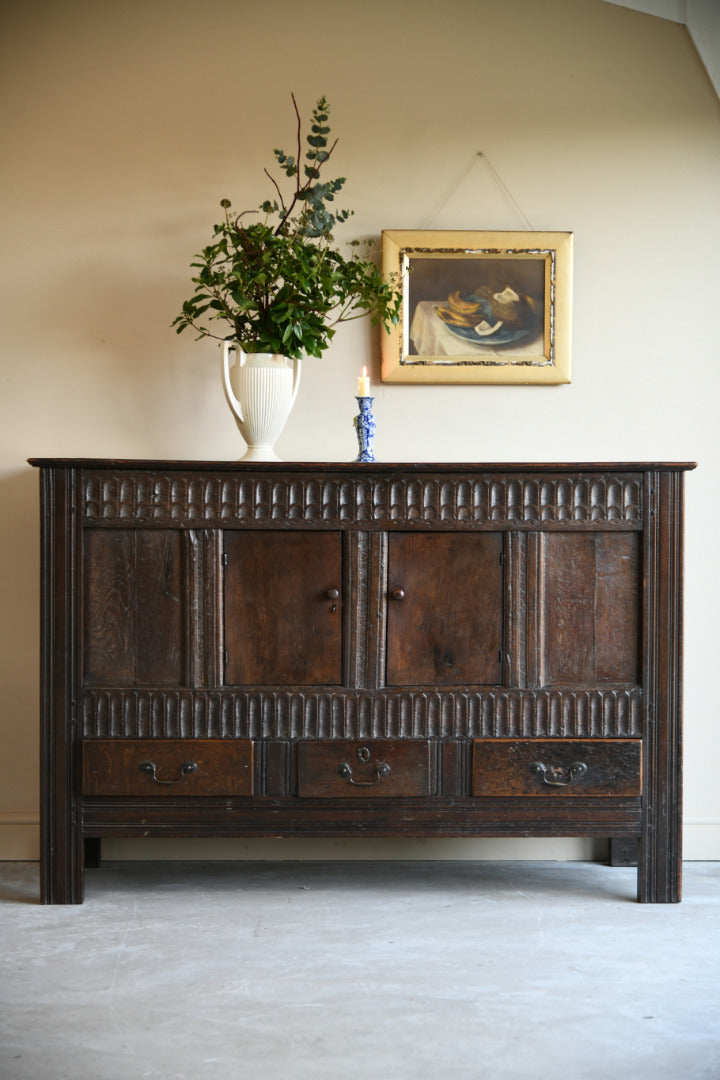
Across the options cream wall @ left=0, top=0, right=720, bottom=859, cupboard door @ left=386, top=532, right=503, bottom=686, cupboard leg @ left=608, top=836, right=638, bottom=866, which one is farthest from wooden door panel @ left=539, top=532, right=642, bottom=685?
cupboard leg @ left=608, top=836, right=638, bottom=866

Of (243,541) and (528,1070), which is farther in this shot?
(243,541)

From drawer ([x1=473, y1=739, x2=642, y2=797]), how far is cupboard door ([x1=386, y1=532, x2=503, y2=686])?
0.19 metres

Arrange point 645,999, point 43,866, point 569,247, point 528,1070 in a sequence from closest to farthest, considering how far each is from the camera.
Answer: point 528,1070, point 645,999, point 43,866, point 569,247

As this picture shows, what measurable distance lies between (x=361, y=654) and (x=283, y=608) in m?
0.24

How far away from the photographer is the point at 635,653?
2611 millimetres

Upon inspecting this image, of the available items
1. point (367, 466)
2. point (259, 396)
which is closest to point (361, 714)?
point (367, 466)

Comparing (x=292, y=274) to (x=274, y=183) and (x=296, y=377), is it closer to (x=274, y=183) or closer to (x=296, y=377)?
(x=296, y=377)

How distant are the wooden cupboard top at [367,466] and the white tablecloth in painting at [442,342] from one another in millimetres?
625

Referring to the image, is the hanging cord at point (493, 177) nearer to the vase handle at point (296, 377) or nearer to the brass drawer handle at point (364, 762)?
the vase handle at point (296, 377)

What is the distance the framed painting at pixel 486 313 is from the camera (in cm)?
304

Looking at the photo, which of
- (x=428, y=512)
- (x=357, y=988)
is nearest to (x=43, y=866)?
(x=357, y=988)

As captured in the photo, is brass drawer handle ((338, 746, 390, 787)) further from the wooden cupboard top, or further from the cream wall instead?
the wooden cupboard top

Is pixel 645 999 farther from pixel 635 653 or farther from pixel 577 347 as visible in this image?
pixel 577 347

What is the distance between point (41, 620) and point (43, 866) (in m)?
0.64
